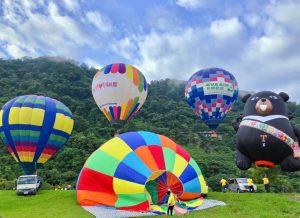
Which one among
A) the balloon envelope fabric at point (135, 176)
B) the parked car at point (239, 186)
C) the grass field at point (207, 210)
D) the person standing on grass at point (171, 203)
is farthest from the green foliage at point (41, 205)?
the parked car at point (239, 186)

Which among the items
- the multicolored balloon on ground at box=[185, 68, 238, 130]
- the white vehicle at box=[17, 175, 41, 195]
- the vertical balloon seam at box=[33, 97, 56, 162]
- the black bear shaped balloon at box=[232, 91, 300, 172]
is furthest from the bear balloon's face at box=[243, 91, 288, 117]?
the multicolored balloon on ground at box=[185, 68, 238, 130]

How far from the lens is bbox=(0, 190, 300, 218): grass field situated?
1482 cm

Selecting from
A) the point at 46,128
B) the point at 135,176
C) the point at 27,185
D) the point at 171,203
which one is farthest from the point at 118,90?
the point at 171,203

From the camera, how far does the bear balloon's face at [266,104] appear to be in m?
10.6

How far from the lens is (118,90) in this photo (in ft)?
90.6

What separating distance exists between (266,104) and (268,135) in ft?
2.86

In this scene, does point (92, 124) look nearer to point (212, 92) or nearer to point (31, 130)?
point (212, 92)

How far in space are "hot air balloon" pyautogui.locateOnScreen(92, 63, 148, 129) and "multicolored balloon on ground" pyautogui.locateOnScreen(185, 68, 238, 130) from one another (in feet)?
13.2

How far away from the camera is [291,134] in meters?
10.5

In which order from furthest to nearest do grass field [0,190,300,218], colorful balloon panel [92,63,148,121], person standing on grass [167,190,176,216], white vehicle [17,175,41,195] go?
colorful balloon panel [92,63,148,121] < white vehicle [17,175,41,195] < grass field [0,190,300,218] < person standing on grass [167,190,176,216]

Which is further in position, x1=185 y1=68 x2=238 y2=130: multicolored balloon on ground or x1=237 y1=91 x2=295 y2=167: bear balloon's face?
x1=185 y1=68 x2=238 y2=130: multicolored balloon on ground

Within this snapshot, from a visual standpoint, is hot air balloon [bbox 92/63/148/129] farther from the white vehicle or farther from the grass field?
the grass field

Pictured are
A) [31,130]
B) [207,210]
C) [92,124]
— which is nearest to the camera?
[207,210]

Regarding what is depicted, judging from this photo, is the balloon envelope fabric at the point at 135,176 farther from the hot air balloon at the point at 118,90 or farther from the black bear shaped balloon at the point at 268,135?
the hot air balloon at the point at 118,90
